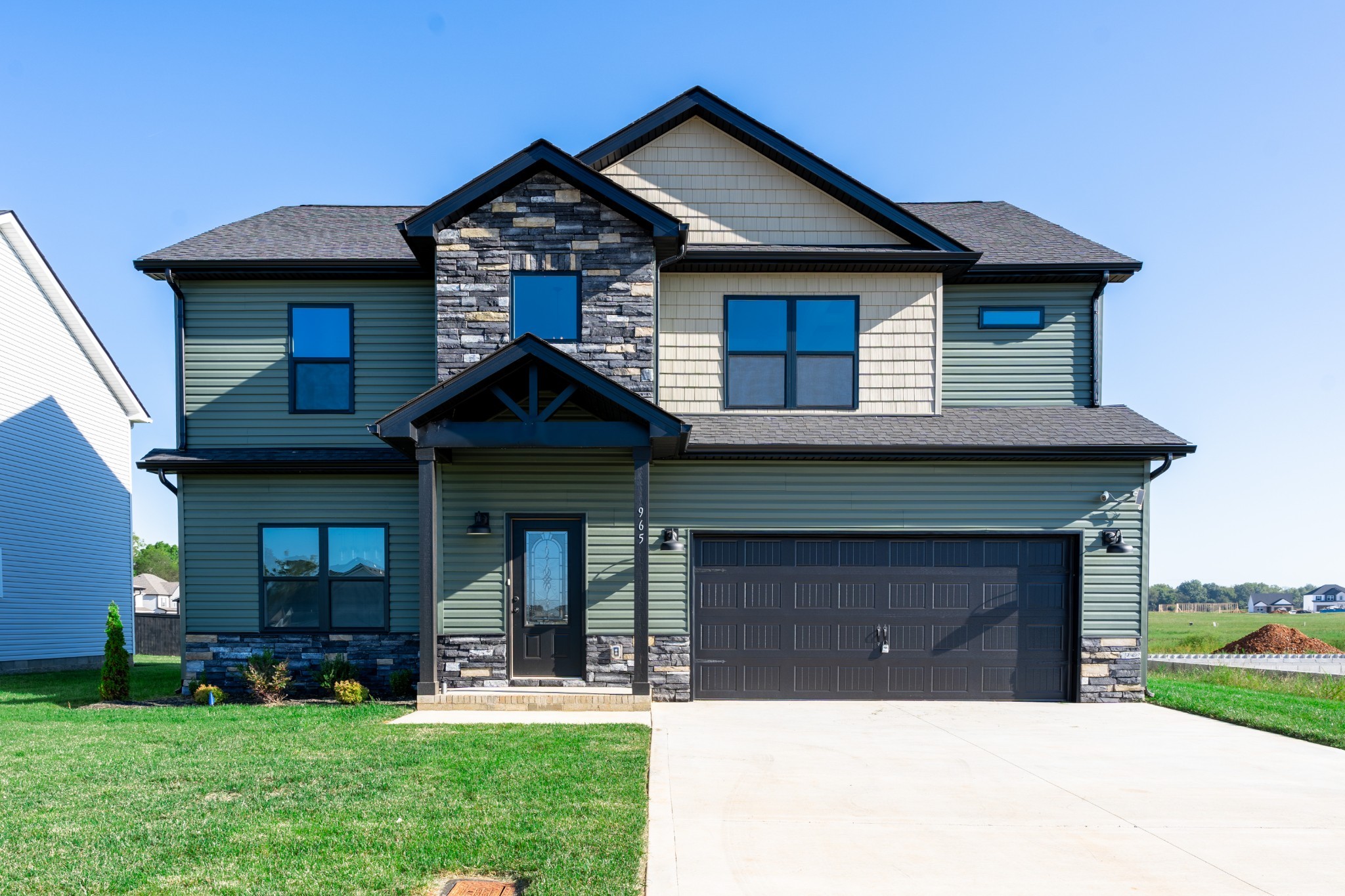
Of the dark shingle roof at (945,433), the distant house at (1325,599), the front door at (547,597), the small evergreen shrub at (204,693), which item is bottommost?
the distant house at (1325,599)

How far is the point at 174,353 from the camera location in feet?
41.1

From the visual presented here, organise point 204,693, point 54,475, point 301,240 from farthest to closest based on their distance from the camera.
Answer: point 54,475, point 301,240, point 204,693

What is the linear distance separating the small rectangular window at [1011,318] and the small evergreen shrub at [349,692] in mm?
9937

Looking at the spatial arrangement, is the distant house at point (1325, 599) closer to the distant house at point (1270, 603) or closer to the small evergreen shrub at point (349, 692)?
the distant house at point (1270, 603)

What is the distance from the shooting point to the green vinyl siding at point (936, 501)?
1202cm

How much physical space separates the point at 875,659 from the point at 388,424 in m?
7.11

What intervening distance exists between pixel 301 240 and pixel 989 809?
38.8ft

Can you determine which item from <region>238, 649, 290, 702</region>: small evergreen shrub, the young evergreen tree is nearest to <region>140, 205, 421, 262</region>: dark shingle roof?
the young evergreen tree

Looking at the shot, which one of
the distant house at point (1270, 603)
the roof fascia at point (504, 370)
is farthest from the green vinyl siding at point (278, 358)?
the distant house at point (1270, 603)

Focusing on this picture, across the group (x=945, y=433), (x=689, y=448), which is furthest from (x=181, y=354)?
(x=945, y=433)

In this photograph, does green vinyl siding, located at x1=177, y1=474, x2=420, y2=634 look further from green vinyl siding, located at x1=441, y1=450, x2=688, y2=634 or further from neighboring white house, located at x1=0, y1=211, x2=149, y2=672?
neighboring white house, located at x1=0, y1=211, x2=149, y2=672

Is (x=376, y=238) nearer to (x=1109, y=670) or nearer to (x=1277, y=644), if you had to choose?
Answer: (x=1109, y=670)

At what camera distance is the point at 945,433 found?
1201cm

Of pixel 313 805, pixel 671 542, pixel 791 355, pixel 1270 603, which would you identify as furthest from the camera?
pixel 1270 603
